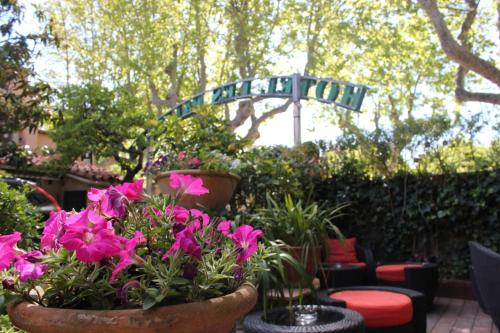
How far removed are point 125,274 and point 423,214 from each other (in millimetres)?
5918

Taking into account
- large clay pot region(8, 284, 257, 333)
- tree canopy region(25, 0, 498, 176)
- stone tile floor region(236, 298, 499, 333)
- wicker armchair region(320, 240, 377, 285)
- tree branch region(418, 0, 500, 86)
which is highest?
tree canopy region(25, 0, 498, 176)

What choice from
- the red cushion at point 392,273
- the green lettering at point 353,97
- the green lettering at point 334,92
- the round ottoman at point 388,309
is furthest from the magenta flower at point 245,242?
the green lettering at point 334,92

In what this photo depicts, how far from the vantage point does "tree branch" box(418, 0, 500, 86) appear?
725cm

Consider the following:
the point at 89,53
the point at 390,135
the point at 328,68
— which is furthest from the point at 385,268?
the point at 89,53

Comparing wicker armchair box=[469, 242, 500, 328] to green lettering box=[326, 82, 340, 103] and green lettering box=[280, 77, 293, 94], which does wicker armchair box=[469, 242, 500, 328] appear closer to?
green lettering box=[326, 82, 340, 103]

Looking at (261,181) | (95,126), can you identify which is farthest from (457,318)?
(95,126)

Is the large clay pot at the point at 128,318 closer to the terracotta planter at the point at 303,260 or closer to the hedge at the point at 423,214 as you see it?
the terracotta planter at the point at 303,260

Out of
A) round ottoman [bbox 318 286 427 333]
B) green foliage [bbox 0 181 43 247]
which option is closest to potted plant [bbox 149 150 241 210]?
green foliage [bbox 0 181 43 247]

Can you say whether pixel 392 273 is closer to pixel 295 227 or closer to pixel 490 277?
pixel 490 277

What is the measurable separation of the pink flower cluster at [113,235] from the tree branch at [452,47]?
23.5 feet

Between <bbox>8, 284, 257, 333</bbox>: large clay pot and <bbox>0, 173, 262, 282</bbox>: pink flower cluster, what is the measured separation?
7 centimetres

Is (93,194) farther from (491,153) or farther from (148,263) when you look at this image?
(491,153)

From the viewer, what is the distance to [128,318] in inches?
34.0

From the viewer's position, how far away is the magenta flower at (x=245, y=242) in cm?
111
